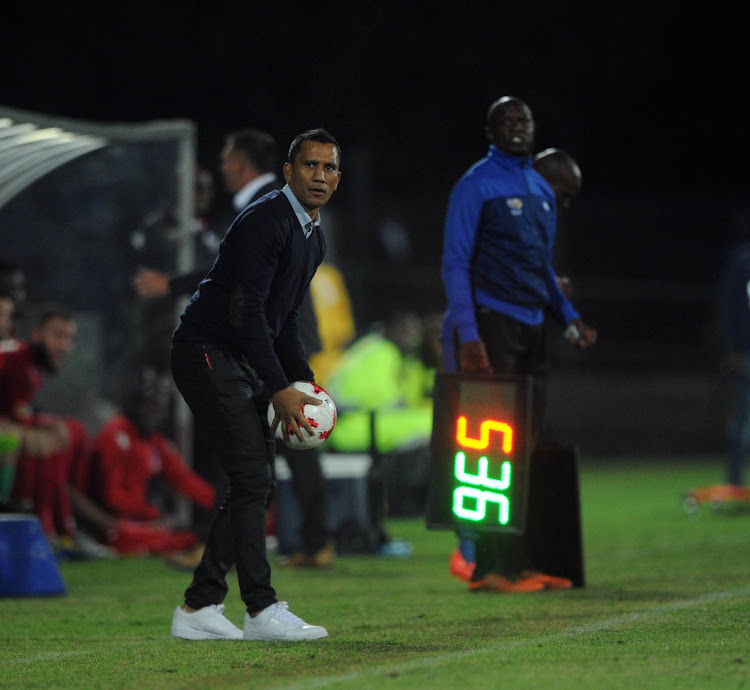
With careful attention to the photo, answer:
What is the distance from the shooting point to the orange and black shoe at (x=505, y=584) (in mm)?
7512

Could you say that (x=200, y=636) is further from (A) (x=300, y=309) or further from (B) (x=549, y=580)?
(A) (x=300, y=309)

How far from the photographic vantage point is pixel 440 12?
76.4 feet

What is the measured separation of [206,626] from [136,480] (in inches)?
187

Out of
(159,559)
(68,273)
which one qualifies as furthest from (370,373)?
(159,559)

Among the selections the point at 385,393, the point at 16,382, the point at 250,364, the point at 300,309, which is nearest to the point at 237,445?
the point at 250,364

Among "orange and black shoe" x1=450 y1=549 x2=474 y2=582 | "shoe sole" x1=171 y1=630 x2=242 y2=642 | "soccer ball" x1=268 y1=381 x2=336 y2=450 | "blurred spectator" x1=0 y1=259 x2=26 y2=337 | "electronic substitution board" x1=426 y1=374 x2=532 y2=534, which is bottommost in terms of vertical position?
"orange and black shoe" x1=450 y1=549 x2=474 y2=582

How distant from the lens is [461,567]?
8.38 m

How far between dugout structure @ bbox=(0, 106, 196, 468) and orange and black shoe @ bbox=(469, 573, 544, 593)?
3.85m

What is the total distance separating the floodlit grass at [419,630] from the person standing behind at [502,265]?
0.29 m

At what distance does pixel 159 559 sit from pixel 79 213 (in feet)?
9.20

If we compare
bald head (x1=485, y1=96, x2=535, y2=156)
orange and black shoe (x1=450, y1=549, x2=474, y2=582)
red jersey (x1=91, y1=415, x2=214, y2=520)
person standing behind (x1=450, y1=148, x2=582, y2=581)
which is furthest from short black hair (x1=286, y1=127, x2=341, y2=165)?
red jersey (x1=91, y1=415, x2=214, y2=520)

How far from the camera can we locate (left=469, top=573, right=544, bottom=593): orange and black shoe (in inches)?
296

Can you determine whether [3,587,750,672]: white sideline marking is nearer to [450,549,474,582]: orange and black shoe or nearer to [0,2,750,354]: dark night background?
[450,549,474,582]: orange and black shoe

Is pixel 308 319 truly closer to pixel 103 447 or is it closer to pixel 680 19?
pixel 103 447
